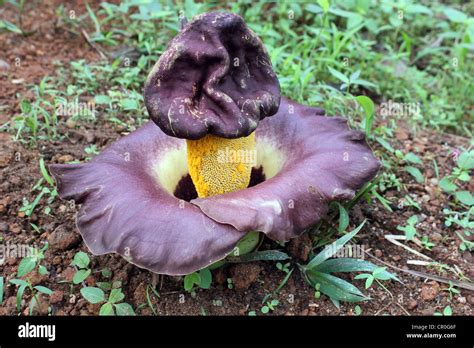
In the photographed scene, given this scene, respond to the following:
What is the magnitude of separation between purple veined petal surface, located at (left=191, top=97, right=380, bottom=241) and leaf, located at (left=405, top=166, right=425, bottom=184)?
0.90 meters

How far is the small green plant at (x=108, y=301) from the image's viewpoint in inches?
113

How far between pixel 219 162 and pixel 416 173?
1.70 meters

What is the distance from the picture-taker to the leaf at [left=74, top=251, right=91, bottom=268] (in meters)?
3.14

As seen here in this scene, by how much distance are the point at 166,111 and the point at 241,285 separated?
1.05 metres

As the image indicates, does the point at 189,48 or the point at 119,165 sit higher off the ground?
the point at 189,48

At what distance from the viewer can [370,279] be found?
2992 mm

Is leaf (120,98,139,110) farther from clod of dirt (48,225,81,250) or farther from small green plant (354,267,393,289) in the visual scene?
small green plant (354,267,393,289)

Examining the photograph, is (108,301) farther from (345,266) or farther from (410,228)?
(410,228)

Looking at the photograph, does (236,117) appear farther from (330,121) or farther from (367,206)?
(367,206)

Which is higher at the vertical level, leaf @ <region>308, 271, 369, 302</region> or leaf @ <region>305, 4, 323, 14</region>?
leaf @ <region>305, 4, 323, 14</region>

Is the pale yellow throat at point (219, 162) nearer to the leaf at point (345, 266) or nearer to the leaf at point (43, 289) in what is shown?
the leaf at point (345, 266)

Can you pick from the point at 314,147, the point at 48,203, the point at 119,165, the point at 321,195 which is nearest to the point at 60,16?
the point at 48,203

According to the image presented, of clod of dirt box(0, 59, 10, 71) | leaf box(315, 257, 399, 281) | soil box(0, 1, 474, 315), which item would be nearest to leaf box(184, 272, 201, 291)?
soil box(0, 1, 474, 315)
